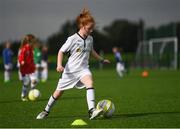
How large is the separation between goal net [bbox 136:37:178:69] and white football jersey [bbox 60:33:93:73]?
47171 mm

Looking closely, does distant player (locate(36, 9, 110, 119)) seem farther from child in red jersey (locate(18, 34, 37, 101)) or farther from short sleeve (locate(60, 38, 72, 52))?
child in red jersey (locate(18, 34, 37, 101))

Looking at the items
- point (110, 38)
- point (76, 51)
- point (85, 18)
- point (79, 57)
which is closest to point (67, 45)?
point (76, 51)

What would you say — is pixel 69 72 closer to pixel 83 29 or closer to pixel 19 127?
pixel 83 29

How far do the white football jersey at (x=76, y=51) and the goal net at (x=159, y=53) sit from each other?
47171mm

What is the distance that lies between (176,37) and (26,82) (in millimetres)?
44692

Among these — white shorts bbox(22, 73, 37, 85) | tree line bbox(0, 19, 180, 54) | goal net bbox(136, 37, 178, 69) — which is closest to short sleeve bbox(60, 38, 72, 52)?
white shorts bbox(22, 73, 37, 85)

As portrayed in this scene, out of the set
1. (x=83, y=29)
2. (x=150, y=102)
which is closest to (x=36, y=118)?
(x=83, y=29)

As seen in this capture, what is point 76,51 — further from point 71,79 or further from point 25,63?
point 25,63

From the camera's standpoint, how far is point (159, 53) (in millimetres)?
62594

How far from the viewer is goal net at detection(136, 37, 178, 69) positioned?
59906 millimetres

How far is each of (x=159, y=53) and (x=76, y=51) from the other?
51.6 metres

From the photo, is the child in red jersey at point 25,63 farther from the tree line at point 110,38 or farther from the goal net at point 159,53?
the tree line at point 110,38

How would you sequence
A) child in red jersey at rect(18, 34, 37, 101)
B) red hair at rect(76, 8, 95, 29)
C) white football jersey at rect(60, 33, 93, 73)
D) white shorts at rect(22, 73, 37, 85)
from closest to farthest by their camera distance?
red hair at rect(76, 8, 95, 29) → white football jersey at rect(60, 33, 93, 73) → child in red jersey at rect(18, 34, 37, 101) → white shorts at rect(22, 73, 37, 85)

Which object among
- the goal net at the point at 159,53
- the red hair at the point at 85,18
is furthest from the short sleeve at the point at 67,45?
the goal net at the point at 159,53
